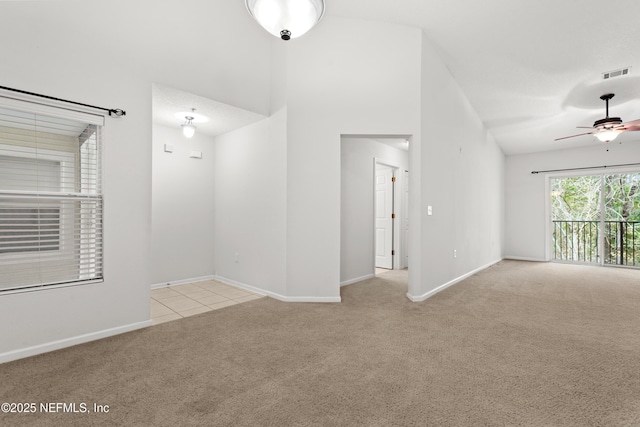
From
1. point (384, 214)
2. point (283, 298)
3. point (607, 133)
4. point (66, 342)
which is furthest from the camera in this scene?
point (384, 214)

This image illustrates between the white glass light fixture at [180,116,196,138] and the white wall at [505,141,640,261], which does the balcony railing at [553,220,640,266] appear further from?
the white glass light fixture at [180,116,196,138]

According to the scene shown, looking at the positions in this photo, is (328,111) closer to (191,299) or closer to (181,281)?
(191,299)

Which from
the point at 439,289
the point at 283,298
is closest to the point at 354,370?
the point at 283,298

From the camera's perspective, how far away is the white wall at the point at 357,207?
4.59 metres

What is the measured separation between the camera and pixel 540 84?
445 centimetres

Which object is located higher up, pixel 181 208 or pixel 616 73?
pixel 616 73

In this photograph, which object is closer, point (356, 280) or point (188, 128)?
point (188, 128)

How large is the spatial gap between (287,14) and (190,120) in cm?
243

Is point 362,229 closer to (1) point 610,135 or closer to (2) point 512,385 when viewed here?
(2) point 512,385

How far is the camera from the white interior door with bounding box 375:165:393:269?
5879 mm

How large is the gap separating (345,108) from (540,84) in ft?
10.2

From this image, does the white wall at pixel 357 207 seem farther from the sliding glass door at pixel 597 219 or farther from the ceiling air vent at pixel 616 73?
the sliding glass door at pixel 597 219

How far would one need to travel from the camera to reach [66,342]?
2428 mm

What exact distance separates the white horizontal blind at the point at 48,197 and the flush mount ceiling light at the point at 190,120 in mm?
1350
